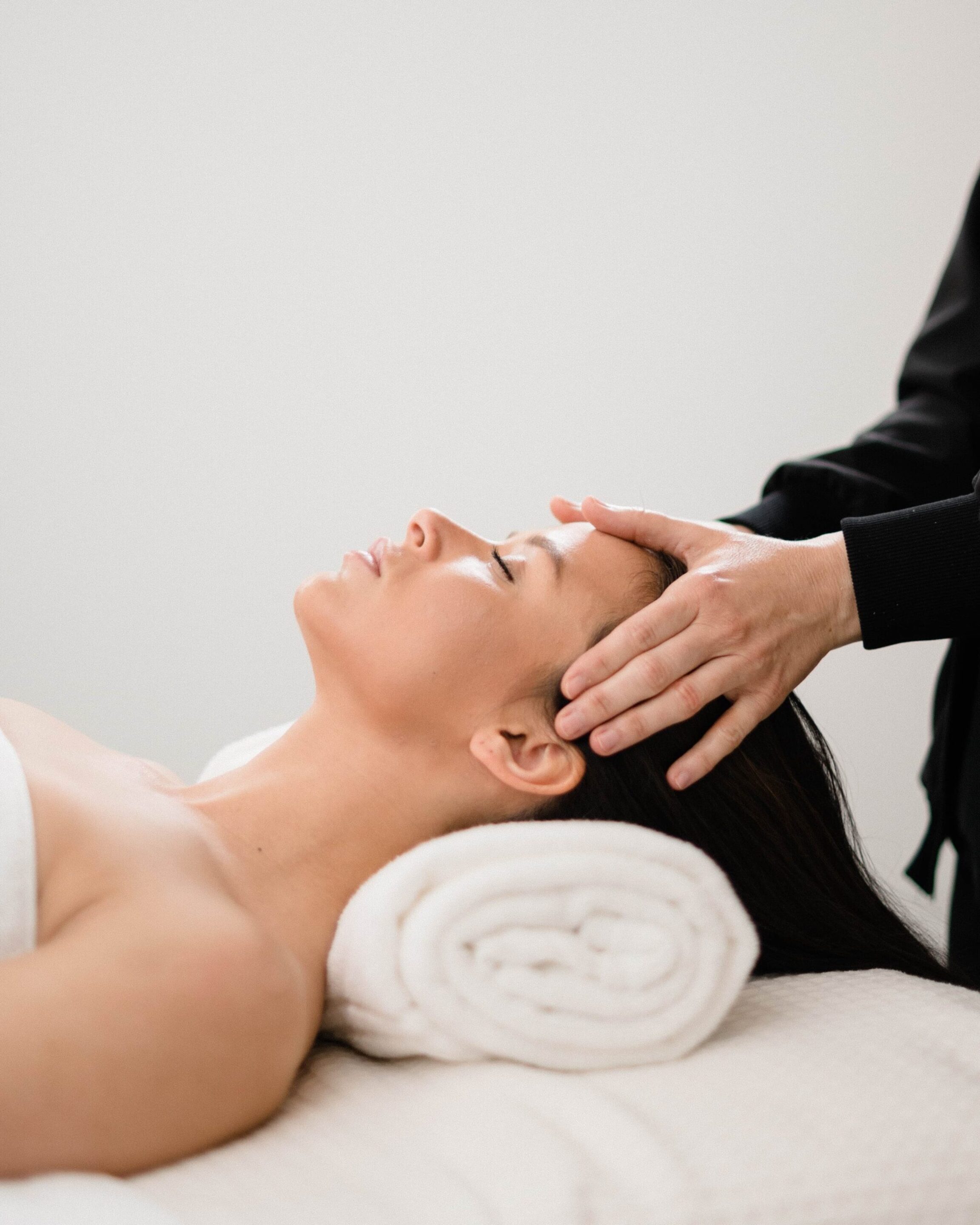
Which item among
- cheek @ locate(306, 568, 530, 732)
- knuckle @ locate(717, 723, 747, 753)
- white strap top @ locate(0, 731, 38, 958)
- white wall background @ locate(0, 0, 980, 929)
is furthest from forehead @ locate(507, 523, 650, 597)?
white wall background @ locate(0, 0, 980, 929)

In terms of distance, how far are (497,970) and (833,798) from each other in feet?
2.00

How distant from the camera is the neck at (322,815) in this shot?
3.81ft

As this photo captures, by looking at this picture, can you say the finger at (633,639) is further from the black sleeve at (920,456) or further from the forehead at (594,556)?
the black sleeve at (920,456)

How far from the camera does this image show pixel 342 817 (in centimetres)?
124

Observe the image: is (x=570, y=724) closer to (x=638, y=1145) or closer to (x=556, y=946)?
(x=556, y=946)

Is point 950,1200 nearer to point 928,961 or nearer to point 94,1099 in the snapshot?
point 928,961

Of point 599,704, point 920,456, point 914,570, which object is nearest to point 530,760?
point 599,704

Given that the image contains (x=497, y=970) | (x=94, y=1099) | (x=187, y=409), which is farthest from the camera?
(x=187, y=409)

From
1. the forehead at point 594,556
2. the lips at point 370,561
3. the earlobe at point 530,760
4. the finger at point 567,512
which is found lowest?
the earlobe at point 530,760

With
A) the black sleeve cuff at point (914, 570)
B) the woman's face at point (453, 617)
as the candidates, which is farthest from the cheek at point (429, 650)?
the black sleeve cuff at point (914, 570)

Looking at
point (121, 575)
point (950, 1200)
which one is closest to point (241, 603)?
point (121, 575)

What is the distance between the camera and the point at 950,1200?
2.98 feet

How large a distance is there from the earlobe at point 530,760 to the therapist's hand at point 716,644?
28 mm

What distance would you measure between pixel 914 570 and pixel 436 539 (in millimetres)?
617
